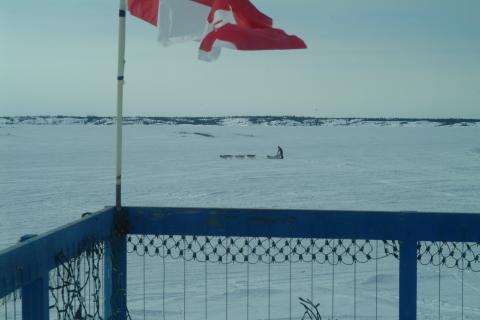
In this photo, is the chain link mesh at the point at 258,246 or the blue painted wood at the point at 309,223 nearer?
the blue painted wood at the point at 309,223

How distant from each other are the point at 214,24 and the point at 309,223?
4.33 ft

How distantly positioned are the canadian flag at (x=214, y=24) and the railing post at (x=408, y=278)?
4.37ft

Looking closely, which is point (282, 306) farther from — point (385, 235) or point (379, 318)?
point (385, 235)

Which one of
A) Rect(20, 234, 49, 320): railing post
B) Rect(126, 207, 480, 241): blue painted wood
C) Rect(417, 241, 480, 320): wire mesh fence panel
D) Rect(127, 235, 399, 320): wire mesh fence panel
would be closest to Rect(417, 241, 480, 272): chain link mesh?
Rect(417, 241, 480, 320): wire mesh fence panel

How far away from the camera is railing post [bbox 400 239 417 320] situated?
338 centimetres

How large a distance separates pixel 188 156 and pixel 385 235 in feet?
81.2

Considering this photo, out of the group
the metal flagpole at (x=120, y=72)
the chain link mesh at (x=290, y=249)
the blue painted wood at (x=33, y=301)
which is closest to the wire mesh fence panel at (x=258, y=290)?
the chain link mesh at (x=290, y=249)

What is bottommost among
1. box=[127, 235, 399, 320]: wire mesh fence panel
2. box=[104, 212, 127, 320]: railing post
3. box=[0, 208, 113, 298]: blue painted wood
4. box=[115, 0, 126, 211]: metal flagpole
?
box=[127, 235, 399, 320]: wire mesh fence panel

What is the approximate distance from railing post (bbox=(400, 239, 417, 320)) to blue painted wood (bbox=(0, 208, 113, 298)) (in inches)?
70.2

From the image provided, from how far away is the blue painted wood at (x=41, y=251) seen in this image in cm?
223

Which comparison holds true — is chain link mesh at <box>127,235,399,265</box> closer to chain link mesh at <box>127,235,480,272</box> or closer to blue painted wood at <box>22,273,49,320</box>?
chain link mesh at <box>127,235,480,272</box>

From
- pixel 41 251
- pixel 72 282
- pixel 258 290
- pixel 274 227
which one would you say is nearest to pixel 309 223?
pixel 274 227

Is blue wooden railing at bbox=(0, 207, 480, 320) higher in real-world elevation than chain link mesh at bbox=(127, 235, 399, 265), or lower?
higher

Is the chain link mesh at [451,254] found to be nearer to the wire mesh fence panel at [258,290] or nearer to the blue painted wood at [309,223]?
the blue painted wood at [309,223]
